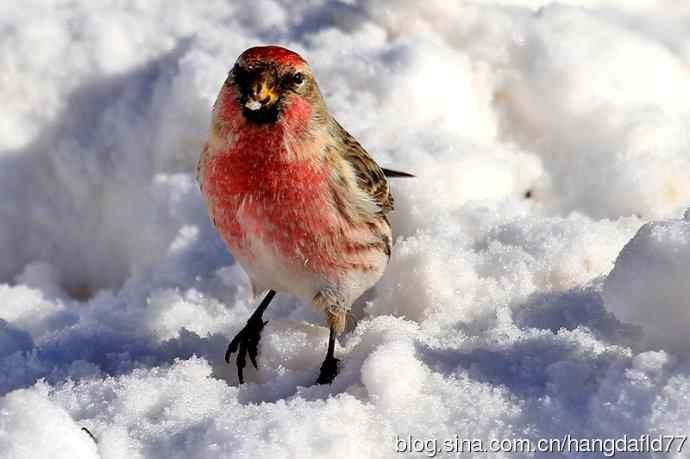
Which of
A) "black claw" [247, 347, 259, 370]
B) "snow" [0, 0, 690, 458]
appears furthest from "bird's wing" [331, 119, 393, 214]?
"black claw" [247, 347, 259, 370]

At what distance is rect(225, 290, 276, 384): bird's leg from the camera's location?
2.72 m

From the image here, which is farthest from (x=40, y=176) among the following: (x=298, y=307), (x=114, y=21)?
(x=298, y=307)

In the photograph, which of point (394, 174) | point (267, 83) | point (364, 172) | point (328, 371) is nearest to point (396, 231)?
point (394, 174)

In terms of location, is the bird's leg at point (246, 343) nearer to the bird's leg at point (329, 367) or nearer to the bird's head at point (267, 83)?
the bird's leg at point (329, 367)

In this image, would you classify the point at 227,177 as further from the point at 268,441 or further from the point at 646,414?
the point at 646,414

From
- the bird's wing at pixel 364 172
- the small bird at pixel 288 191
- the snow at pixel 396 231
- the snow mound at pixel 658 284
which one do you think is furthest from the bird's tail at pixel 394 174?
the snow mound at pixel 658 284

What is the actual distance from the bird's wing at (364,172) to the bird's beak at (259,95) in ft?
1.05

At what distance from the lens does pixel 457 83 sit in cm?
403

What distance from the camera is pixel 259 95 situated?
249 centimetres

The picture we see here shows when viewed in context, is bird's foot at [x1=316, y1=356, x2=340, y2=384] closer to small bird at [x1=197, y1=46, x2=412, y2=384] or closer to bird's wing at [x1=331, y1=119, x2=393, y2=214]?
small bird at [x1=197, y1=46, x2=412, y2=384]

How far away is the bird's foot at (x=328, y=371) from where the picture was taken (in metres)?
2.51

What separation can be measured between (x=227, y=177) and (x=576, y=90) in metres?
1.98

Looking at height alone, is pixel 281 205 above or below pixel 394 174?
below

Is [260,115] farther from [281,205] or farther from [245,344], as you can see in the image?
[245,344]
